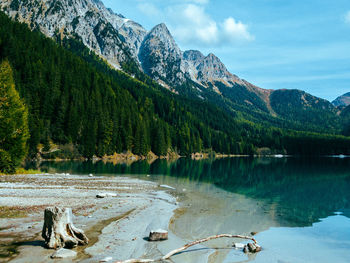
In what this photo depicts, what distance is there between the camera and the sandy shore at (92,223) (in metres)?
10.1

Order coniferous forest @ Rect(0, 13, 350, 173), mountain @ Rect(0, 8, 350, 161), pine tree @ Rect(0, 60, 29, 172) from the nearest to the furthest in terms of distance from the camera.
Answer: pine tree @ Rect(0, 60, 29, 172) → mountain @ Rect(0, 8, 350, 161) → coniferous forest @ Rect(0, 13, 350, 173)

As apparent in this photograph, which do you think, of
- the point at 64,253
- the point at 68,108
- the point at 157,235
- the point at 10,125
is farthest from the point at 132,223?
the point at 68,108

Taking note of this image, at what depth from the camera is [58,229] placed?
10.5 metres

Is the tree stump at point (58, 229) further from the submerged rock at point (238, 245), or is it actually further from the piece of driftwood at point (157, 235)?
the submerged rock at point (238, 245)

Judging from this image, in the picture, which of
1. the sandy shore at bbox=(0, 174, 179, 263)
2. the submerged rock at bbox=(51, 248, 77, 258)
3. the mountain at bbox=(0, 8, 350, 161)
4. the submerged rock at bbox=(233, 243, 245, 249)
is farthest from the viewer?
the mountain at bbox=(0, 8, 350, 161)

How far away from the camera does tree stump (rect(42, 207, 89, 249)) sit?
10383 mm

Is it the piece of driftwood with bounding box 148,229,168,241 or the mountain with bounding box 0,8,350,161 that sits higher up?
the mountain with bounding box 0,8,350,161

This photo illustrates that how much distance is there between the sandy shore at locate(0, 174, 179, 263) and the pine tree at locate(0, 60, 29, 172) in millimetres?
10935

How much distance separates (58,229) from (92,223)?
14.5 feet

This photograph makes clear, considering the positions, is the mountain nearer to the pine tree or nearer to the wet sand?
the pine tree

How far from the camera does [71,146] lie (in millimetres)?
91312

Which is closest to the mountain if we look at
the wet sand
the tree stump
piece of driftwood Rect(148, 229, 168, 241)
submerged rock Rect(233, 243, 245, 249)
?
the wet sand

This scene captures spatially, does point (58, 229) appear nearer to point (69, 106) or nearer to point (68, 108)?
point (68, 108)

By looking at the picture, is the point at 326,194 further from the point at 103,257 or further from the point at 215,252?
the point at 103,257
